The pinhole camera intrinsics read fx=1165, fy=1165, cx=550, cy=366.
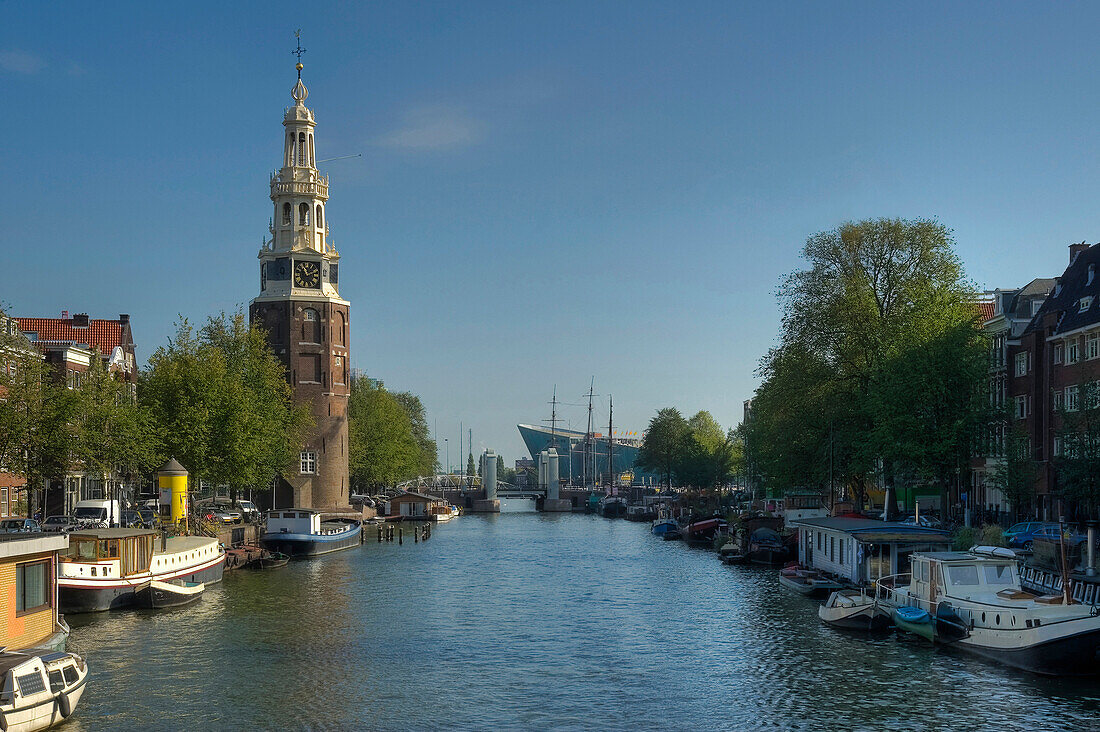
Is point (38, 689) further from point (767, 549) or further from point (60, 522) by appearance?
point (767, 549)

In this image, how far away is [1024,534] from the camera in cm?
6306

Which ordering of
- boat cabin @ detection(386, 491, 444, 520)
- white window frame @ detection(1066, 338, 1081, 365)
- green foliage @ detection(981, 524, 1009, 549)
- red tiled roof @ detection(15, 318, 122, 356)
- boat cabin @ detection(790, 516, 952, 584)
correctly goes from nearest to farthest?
boat cabin @ detection(790, 516, 952, 584)
green foliage @ detection(981, 524, 1009, 549)
white window frame @ detection(1066, 338, 1081, 365)
red tiled roof @ detection(15, 318, 122, 356)
boat cabin @ detection(386, 491, 444, 520)

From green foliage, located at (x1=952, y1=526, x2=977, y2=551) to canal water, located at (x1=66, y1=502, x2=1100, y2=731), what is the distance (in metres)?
8.92

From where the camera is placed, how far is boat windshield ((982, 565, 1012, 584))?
4364cm

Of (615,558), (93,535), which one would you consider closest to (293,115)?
(615,558)

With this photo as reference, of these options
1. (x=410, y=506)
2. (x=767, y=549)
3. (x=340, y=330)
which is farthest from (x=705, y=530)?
(x=410, y=506)

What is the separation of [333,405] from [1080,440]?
81321 mm

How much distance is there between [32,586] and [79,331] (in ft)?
218

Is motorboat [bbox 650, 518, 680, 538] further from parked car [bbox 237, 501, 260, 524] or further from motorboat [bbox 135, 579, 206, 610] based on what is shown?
motorboat [bbox 135, 579, 206, 610]

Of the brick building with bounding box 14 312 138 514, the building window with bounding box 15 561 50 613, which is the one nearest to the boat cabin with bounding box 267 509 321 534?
the brick building with bounding box 14 312 138 514

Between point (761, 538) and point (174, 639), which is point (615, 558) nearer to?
point (761, 538)

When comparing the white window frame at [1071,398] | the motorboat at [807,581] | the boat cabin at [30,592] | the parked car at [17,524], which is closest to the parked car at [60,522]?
the parked car at [17,524]

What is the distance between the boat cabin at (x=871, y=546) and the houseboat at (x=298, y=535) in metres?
41.4

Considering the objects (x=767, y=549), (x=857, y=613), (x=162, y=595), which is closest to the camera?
(x=857, y=613)
